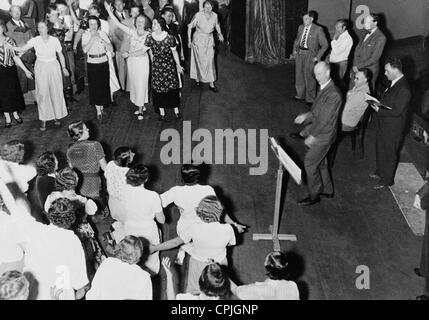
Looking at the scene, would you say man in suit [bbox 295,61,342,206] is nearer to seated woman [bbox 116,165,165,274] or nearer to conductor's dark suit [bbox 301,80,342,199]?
conductor's dark suit [bbox 301,80,342,199]

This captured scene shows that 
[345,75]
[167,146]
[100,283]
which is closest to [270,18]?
[345,75]

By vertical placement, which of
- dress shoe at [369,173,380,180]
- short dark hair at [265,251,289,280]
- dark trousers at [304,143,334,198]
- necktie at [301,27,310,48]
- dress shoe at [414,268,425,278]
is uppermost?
necktie at [301,27,310,48]

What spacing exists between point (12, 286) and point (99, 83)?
209 inches

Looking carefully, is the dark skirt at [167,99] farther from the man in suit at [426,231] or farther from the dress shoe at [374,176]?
the man in suit at [426,231]

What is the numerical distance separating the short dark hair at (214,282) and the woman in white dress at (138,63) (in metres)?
5.19

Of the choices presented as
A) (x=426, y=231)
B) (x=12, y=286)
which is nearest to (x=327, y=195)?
(x=426, y=231)

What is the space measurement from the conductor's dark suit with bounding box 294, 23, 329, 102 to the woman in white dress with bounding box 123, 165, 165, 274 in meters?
4.94

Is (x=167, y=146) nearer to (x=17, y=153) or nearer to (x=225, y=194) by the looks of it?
(x=225, y=194)

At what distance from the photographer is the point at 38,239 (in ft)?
13.1

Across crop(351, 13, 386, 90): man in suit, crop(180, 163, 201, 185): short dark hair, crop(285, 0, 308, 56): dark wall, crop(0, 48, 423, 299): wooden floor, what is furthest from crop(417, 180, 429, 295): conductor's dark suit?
crop(285, 0, 308, 56): dark wall

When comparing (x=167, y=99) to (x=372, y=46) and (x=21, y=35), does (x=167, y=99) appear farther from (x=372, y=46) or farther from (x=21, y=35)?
(x=372, y=46)

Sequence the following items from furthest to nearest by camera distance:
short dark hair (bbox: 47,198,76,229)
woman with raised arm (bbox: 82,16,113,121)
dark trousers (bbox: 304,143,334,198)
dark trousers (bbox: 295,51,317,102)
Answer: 1. dark trousers (bbox: 295,51,317,102)
2. woman with raised arm (bbox: 82,16,113,121)
3. dark trousers (bbox: 304,143,334,198)
4. short dark hair (bbox: 47,198,76,229)

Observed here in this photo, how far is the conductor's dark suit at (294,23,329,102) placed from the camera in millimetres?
8617

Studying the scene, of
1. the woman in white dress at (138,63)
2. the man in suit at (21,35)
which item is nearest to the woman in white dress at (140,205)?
the woman in white dress at (138,63)
